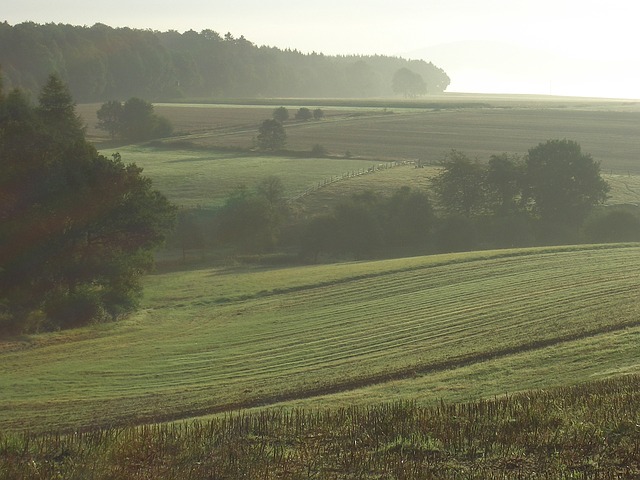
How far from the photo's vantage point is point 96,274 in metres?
38.2

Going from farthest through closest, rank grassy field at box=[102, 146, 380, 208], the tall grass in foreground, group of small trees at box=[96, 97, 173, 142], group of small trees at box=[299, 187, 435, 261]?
group of small trees at box=[96, 97, 173, 142]
grassy field at box=[102, 146, 380, 208]
group of small trees at box=[299, 187, 435, 261]
the tall grass in foreground

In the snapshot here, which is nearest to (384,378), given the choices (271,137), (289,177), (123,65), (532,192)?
(532,192)

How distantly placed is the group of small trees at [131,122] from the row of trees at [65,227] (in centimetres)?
5896

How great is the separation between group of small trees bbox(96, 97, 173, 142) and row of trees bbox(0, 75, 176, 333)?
193 feet

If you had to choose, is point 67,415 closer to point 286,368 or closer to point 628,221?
point 286,368

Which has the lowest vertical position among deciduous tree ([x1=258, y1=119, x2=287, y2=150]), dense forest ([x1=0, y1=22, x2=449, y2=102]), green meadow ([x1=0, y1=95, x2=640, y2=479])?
green meadow ([x1=0, y1=95, x2=640, y2=479])

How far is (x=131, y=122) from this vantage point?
100188mm

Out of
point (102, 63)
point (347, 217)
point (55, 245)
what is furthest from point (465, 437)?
point (102, 63)

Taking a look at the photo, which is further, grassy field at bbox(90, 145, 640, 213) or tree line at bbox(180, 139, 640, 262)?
grassy field at bbox(90, 145, 640, 213)

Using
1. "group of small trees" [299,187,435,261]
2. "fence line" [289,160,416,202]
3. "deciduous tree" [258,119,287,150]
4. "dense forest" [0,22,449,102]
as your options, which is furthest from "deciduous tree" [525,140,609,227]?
"dense forest" [0,22,449,102]

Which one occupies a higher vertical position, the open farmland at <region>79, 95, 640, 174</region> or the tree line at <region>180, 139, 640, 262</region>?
the open farmland at <region>79, 95, 640, 174</region>

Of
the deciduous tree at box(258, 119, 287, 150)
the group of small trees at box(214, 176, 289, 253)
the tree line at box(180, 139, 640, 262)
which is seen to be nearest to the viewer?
the tree line at box(180, 139, 640, 262)

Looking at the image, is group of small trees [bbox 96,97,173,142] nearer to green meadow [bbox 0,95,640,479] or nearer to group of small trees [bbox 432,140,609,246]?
green meadow [bbox 0,95,640,479]

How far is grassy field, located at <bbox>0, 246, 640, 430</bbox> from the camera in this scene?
68.5 ft
